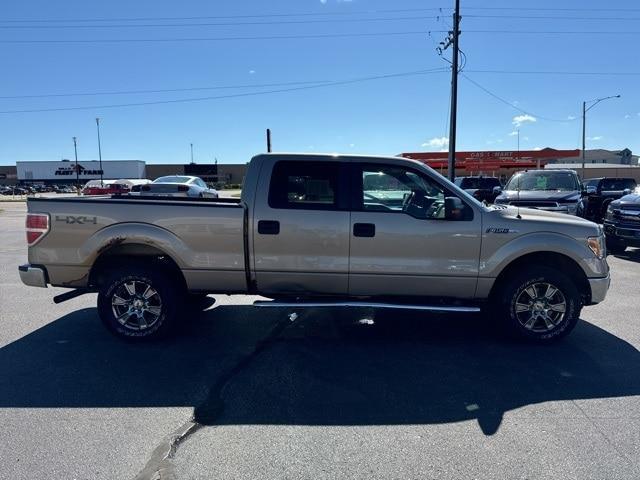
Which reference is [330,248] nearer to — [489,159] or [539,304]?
[539,304]

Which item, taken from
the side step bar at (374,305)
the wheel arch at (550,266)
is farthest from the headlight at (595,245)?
the side step bar at (374,305)

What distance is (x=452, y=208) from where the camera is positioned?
4.77 meters

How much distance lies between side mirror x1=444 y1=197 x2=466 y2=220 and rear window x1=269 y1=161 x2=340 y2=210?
1.13 meters

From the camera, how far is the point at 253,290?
521cm

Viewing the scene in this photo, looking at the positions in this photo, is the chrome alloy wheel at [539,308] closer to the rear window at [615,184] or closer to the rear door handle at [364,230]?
the rear door handle at [364,230]

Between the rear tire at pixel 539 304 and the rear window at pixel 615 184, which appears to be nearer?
the rear tire at pixel 539 304

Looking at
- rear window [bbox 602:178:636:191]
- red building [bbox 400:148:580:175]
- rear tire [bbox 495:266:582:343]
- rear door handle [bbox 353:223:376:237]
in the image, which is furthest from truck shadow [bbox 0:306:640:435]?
red building [bbox 400:148:580:175]

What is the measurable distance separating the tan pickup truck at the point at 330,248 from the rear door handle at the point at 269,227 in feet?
0.08

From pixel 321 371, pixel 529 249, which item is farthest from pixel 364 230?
pixel 529 249

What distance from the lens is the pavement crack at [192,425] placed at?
2.91 m

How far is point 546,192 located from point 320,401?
10526 mm

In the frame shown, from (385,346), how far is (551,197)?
8539 mm

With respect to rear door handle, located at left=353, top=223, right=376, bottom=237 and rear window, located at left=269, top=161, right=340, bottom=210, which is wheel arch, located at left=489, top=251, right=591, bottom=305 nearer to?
rear door handle, located at left=353, top=223, right=376, bottom=237

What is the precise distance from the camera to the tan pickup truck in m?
4.94
